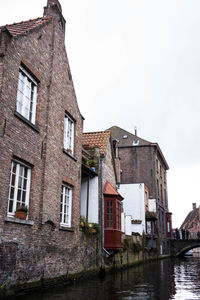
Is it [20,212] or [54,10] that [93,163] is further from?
[20,212]

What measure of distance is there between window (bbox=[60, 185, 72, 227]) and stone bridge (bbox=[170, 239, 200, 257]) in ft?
111

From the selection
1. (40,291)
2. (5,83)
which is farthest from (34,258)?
(5,83)

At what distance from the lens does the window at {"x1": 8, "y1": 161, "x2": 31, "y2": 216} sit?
9.33 m

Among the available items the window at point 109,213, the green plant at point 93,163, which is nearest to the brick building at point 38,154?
the green plant at point 93,163

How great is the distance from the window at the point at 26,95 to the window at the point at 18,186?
5.71ft

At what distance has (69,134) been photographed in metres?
14.3

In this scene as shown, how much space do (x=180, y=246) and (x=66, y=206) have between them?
35312mm

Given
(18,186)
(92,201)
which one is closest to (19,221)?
(18,186)

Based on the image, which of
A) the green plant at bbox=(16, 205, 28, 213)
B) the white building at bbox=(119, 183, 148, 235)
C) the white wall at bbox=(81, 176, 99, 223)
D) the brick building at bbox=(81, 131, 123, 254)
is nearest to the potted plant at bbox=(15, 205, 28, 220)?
the green plant at bbox=(16, 205, 28, 213)

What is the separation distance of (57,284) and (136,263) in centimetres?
1467

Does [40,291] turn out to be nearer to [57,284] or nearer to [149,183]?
[57,284]

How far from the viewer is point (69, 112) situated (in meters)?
13.9

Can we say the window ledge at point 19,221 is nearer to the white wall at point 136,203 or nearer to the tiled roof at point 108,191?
the tiled roof at point 108,191

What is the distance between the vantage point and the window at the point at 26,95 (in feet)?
33.7
